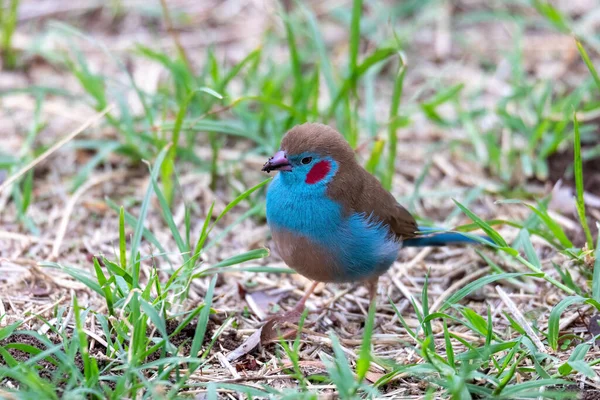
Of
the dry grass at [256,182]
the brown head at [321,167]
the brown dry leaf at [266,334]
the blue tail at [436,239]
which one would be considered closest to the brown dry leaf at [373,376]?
the dry grass at [256,182]

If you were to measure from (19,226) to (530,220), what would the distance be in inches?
111

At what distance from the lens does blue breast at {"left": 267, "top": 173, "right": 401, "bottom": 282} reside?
355cm

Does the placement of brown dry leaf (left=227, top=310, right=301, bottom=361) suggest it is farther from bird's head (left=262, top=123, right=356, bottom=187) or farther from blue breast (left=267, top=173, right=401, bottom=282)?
bird's head (left=262, top=123, right=356, bottom=187)

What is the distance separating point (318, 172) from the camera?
3.63 m

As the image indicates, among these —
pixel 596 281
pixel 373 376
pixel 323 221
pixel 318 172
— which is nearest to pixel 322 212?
pixel 323 221

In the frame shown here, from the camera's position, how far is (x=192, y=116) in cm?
495

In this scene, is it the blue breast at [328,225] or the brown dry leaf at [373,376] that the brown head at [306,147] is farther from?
the brown dry leaf at [373,376]

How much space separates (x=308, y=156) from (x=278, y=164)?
15 cm

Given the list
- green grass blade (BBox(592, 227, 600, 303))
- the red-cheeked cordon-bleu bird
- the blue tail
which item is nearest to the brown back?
the red-cheeked cordon-bleu bird

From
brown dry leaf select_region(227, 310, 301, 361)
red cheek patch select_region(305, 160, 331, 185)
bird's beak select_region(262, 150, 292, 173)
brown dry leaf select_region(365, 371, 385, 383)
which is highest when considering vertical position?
bird's beak select_region(262, 150, 292, 173)

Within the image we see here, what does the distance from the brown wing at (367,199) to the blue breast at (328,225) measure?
5 cm

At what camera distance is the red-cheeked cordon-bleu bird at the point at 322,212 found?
3553mm

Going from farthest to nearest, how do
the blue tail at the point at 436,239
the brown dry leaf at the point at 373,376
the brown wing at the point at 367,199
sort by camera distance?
1. the blue tail at the point at 436,239
2. the brown wing at the point at 367,199
3. the brown dry leaf at the point at 373,376

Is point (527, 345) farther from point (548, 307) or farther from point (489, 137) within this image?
point (489, 137)
